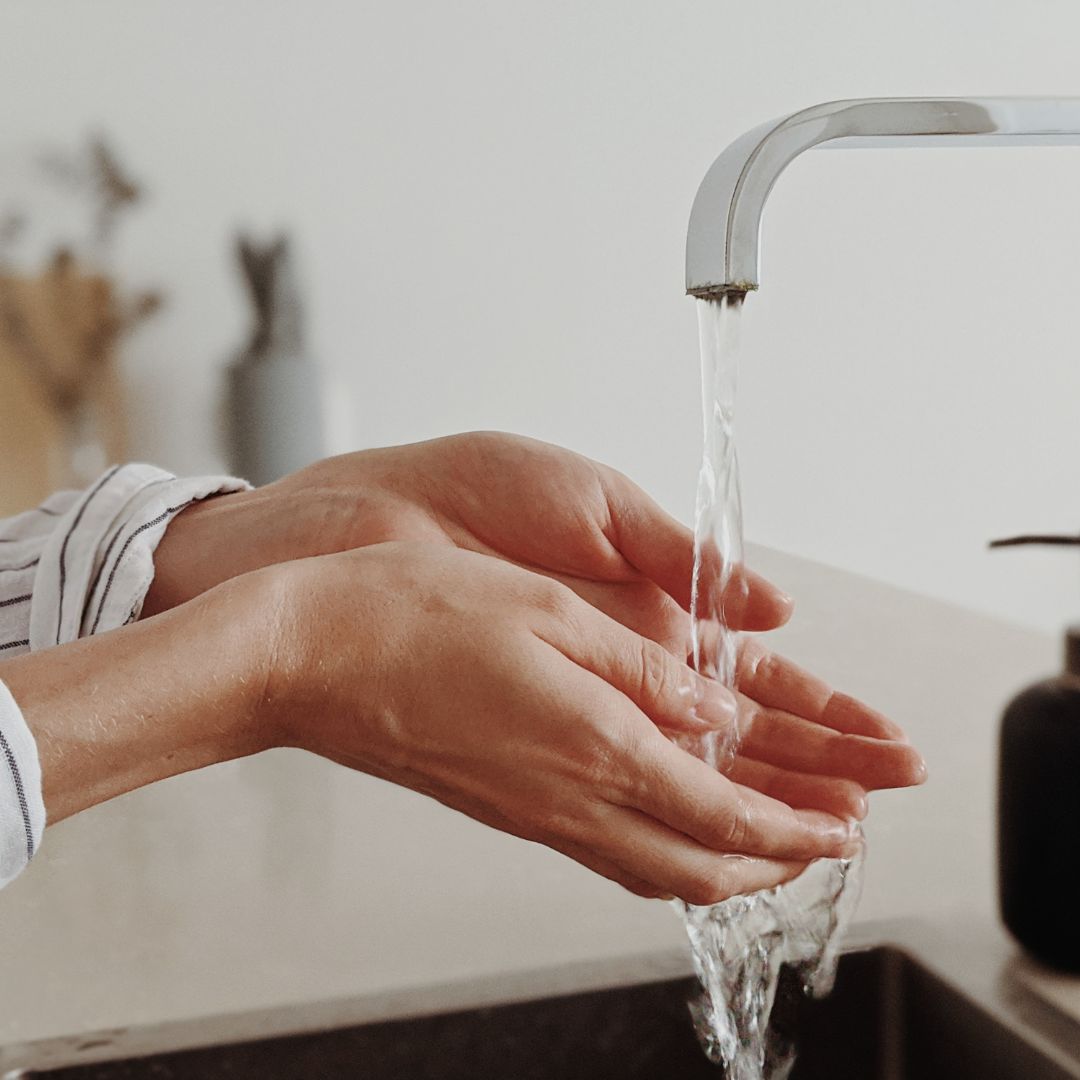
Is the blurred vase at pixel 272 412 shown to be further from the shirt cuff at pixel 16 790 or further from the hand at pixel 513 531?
the shirt cuff at pixel 16 790

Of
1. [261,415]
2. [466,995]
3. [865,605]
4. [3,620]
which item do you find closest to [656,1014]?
[466,995]

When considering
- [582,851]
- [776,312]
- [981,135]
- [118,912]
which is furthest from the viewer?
[776,312]

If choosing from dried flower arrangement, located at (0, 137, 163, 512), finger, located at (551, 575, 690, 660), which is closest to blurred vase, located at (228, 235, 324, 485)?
dried flower arrangement, located at (0, 137, 163, 512)

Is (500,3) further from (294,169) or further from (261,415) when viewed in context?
(261,415)

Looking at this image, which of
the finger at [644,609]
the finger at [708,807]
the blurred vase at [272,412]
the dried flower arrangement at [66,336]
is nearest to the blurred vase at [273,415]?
the blurred vase at [272,412]

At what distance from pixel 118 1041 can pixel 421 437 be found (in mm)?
913

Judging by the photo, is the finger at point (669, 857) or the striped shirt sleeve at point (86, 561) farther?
the striped shirt sleeve at point (86, 561)

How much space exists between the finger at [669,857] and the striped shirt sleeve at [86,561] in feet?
0.91

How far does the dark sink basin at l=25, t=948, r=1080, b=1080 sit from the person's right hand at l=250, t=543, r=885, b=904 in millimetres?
106

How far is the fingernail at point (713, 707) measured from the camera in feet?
1.53

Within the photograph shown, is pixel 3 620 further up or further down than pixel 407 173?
further down

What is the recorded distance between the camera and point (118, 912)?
595 millimetres

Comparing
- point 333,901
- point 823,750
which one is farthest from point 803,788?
point 333,901

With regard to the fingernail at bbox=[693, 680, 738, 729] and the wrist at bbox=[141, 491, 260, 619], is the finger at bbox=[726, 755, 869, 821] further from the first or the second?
the wrist at bbox=[141, 491, 260, 619]
